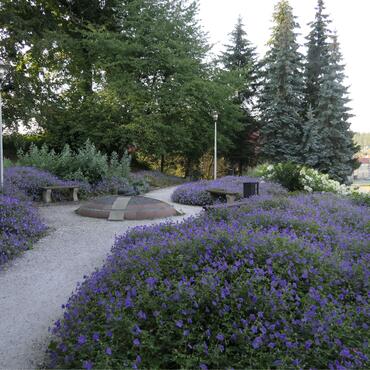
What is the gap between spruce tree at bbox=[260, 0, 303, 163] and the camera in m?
22.6

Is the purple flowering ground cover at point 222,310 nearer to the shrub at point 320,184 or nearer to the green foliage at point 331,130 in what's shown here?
the shrub at point 320,184

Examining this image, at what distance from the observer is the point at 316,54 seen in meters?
23.8

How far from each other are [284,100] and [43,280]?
829 inches

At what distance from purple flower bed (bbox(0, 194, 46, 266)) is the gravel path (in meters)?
0.14

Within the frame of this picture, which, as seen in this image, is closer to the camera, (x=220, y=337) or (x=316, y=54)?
(x=220, y=337)

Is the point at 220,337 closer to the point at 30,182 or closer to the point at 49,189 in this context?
the point at 49,189

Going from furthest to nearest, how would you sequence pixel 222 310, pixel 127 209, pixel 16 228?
1. pixel 127 209
2. pixel 16 228
3. pixel 222 310

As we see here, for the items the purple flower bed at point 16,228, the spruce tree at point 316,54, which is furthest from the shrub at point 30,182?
the spruce tree at point 316,54

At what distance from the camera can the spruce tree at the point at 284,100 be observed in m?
22.6

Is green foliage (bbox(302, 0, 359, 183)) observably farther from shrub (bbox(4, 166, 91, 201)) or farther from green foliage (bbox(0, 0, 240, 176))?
shrub (bbox(4, 166, 91, 201))

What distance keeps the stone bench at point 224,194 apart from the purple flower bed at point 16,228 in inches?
200

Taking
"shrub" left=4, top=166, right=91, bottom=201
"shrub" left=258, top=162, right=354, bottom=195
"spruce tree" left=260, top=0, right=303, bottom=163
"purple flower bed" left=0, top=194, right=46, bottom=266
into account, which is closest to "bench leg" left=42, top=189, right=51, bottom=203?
"shrub" left=4, top=166, right=91, bottom=201

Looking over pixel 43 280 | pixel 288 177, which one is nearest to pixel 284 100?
pixel 288 177

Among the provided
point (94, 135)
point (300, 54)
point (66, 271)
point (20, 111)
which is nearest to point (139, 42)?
point (94, 135)
